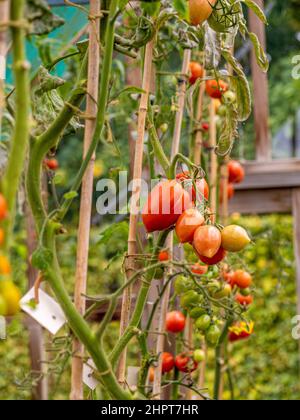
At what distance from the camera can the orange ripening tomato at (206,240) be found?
3.02 ft

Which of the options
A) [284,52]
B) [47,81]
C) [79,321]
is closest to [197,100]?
[47,81]

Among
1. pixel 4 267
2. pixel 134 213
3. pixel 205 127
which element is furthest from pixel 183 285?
pixel 4 267

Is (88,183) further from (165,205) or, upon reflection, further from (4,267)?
(4,267)

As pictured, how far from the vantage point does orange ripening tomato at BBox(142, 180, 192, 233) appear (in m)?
0.95

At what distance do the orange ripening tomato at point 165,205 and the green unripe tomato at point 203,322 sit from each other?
50cm

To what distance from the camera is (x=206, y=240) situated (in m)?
0.92

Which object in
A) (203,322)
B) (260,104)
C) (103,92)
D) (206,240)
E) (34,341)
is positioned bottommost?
(34,341)

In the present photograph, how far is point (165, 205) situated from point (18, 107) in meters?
0.36

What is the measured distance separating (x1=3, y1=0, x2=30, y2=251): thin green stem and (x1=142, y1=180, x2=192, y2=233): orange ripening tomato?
1.13 ft

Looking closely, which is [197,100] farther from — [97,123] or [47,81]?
[97,123]

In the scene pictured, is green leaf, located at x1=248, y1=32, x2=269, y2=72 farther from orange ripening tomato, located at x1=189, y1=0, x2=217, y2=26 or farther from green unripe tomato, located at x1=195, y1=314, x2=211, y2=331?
green unripe tomato, located at x1=195, y1=314, x2=211, y2=331

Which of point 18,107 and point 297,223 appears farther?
point 297,223

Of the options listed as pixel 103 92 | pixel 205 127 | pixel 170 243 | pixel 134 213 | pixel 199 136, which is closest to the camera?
pixel 103 92

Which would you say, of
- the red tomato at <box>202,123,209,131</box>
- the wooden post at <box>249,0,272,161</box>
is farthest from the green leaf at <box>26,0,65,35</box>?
the wooden post at <box>249,0,272,161</box>
